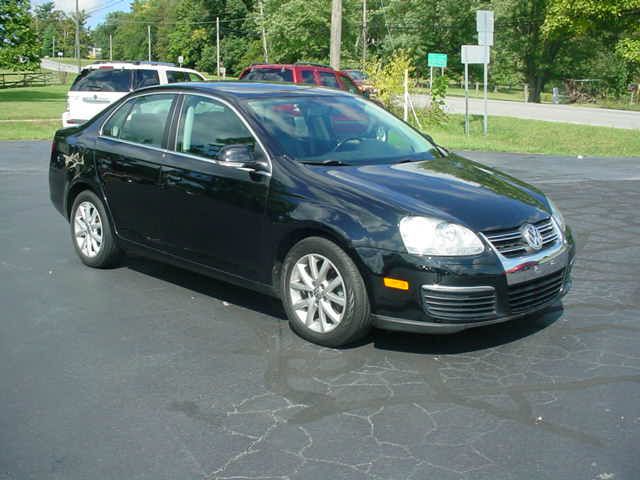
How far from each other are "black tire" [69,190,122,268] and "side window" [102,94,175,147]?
22.9 inches

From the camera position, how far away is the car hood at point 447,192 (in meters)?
5.14

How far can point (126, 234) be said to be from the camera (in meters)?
6.91

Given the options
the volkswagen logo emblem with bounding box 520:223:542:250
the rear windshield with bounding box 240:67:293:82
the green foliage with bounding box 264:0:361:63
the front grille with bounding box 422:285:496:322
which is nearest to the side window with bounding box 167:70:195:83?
the rear windshield with bounding box 240:67:293:82

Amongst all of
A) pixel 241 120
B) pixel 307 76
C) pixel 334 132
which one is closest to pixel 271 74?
pixel 307 76

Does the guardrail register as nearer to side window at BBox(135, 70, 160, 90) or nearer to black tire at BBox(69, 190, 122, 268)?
side window at BBox(135, 70, 160, 90)

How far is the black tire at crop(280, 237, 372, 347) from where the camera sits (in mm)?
5133

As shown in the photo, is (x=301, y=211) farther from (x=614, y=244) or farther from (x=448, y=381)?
(x=614, y=244)

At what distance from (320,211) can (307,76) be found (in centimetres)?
1703

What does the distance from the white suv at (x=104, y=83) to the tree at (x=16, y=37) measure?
31498mm

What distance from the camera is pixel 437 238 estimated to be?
498 cm

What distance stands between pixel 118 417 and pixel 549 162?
13820 millimetres

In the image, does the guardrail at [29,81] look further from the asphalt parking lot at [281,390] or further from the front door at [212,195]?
the asphalt parking lot at [281,390]

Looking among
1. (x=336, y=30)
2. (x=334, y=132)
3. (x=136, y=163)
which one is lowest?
(x=136, y=163)

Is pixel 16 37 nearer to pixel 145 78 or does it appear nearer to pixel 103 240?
pixel 145 78
